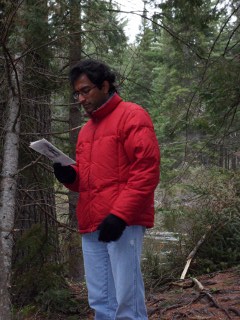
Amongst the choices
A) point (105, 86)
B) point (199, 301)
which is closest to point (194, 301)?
point (199, 301)

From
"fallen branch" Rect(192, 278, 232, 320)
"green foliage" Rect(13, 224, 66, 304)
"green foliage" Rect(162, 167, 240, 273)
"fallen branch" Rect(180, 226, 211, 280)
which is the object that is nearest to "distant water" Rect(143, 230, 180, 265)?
"green foliage" Rect(162, 167, 240, 273)

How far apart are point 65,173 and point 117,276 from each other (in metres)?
0.86

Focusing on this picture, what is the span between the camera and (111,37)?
768 cm

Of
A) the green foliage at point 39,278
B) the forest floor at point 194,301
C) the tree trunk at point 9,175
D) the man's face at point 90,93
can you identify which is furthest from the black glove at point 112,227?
the green foliage at point 39,278

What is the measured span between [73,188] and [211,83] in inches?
140

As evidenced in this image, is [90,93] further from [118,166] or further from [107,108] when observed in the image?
[118,166]

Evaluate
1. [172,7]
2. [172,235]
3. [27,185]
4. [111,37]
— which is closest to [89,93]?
[27,185]

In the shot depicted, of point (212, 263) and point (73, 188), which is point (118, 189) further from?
point (212, 263)

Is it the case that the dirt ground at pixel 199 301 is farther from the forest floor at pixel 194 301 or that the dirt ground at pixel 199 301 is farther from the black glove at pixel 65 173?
the black glove at pixel 65 173

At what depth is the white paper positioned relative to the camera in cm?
336

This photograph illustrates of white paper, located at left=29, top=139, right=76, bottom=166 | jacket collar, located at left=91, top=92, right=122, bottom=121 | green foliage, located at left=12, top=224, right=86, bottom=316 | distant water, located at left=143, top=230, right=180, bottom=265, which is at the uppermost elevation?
jacket collar, located at left=91, top=92, right=122, bottom=121

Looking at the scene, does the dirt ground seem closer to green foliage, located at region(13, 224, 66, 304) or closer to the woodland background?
the woodland background

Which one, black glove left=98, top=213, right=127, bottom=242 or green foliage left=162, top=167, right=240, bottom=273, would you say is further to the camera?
green foliage left=162, top=167, right=240, bottom=273

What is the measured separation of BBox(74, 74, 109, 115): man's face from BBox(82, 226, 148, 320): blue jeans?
88cm
